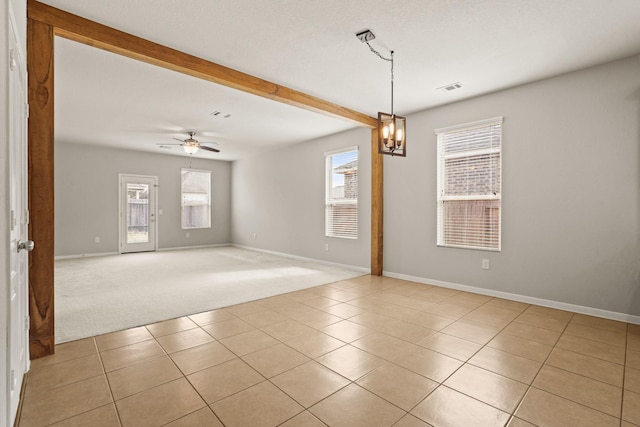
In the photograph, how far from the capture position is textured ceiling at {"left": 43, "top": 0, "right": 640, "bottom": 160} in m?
2.54

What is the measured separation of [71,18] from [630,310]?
19.7ft

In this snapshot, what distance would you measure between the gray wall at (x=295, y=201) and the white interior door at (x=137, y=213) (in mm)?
2338

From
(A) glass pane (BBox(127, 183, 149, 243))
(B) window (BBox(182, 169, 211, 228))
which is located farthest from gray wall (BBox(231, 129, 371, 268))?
(A) glass pane (BBox(127, 183, 149, 243))

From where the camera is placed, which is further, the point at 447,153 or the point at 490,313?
the point at 447,153

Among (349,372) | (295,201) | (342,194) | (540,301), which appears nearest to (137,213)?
(295,201)

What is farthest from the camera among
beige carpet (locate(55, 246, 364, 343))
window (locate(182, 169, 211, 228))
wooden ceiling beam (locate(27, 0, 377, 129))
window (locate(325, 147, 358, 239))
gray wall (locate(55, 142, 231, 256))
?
window (locate(182, 169, 211, 228))

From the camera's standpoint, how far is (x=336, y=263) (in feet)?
21.4

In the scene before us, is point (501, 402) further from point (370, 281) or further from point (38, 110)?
point (38, 110)

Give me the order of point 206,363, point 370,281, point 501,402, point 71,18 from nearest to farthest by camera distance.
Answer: point 501,402
point 206,363
point 71,18
point 370,281

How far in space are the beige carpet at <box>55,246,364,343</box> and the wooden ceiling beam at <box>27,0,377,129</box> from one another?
8.73 ft

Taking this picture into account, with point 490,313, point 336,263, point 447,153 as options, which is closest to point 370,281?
point 336,263

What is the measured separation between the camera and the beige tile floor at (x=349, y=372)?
1.80m

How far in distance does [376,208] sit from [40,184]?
4.42 m

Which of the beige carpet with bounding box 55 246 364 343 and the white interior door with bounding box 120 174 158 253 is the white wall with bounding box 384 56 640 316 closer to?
the beige carpet with bounding box 55 246 364 343
